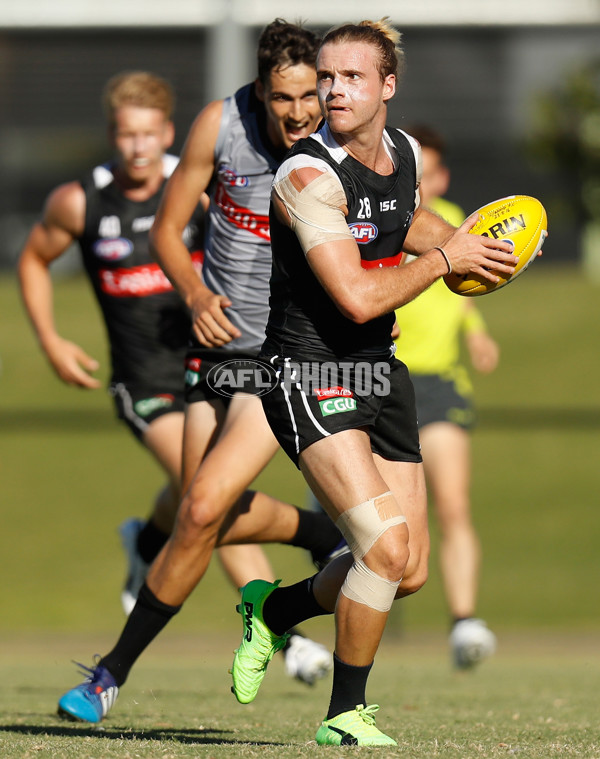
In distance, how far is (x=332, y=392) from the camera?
3990 millimetres

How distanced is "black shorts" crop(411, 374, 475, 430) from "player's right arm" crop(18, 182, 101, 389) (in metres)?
2.16

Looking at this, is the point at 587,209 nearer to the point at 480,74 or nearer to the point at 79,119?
the point at 480,74

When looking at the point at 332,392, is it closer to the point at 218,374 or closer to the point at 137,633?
the point at 218,374

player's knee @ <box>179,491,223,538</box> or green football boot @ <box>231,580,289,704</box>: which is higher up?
player's knee @ <box>179,491,223,538</box>

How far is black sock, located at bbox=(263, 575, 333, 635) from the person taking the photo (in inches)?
175

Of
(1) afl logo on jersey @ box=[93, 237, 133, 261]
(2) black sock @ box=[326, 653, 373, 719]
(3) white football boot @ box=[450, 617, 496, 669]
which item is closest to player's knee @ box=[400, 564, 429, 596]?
(2) black sock @ box=[326, 653, 373, 719]

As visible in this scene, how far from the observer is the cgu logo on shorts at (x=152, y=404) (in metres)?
6.12

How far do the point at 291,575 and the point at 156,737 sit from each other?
7.69 m

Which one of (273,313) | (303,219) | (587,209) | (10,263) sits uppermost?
(303,219)

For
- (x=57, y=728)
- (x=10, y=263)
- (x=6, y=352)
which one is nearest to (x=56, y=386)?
(x=6, y=352)

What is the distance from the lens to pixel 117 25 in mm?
30391

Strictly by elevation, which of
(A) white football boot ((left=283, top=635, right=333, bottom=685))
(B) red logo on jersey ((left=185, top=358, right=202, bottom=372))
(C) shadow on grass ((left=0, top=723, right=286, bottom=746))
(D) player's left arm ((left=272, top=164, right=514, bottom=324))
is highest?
(D) player's left arm ((left=272, top=164, right=514, bottom=324))

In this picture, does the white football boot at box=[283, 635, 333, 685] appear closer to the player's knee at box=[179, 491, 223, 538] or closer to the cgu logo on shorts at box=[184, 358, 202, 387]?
the player's knee at box=[179, 491, 223, 538]

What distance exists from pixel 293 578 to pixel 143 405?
6031mm
